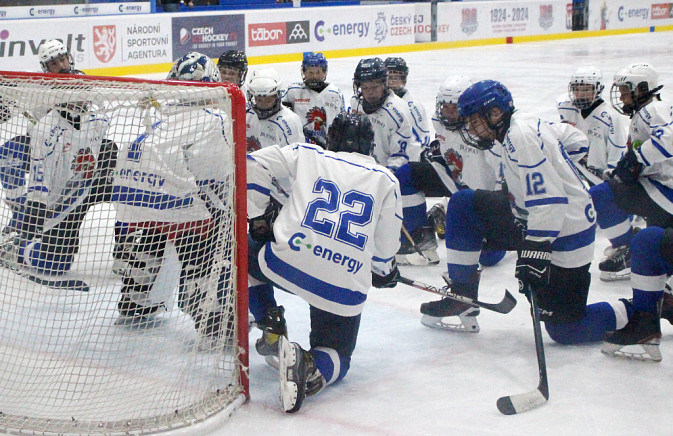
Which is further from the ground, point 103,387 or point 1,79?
point 1,79

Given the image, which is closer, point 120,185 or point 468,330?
point 120,185

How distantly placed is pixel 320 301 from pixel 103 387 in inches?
28.9

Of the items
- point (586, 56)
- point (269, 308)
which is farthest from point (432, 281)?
point (586, 56)

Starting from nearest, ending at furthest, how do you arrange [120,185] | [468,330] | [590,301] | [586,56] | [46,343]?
[120,185], [46,343], [468,330], [590,301], [586,56]

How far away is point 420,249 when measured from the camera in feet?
14.3

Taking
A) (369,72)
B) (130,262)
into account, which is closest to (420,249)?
(369,72)

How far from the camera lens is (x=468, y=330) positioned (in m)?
3.31

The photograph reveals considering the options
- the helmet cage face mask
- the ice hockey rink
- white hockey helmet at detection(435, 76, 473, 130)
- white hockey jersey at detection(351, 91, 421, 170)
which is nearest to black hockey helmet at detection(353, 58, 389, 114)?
white hockey jersey at detection(351, 91, 421, 170)

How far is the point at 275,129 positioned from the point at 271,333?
1663 mm

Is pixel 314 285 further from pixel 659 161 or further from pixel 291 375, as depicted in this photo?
pixel 659 161

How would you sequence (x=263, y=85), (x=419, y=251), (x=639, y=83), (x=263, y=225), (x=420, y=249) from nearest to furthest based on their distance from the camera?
(x=263, y=225)
(x=639, y=83)
(x=263, y=85)
(x=419, y=251)
(x=420, y=249)

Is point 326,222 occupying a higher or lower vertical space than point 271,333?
higher

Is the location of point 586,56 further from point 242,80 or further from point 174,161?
point 174,161

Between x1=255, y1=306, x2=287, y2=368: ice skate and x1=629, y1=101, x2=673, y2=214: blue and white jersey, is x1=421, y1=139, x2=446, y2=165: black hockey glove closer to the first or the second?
x1=629, y1=101, x2=673, y2=214: blue and white jersey
